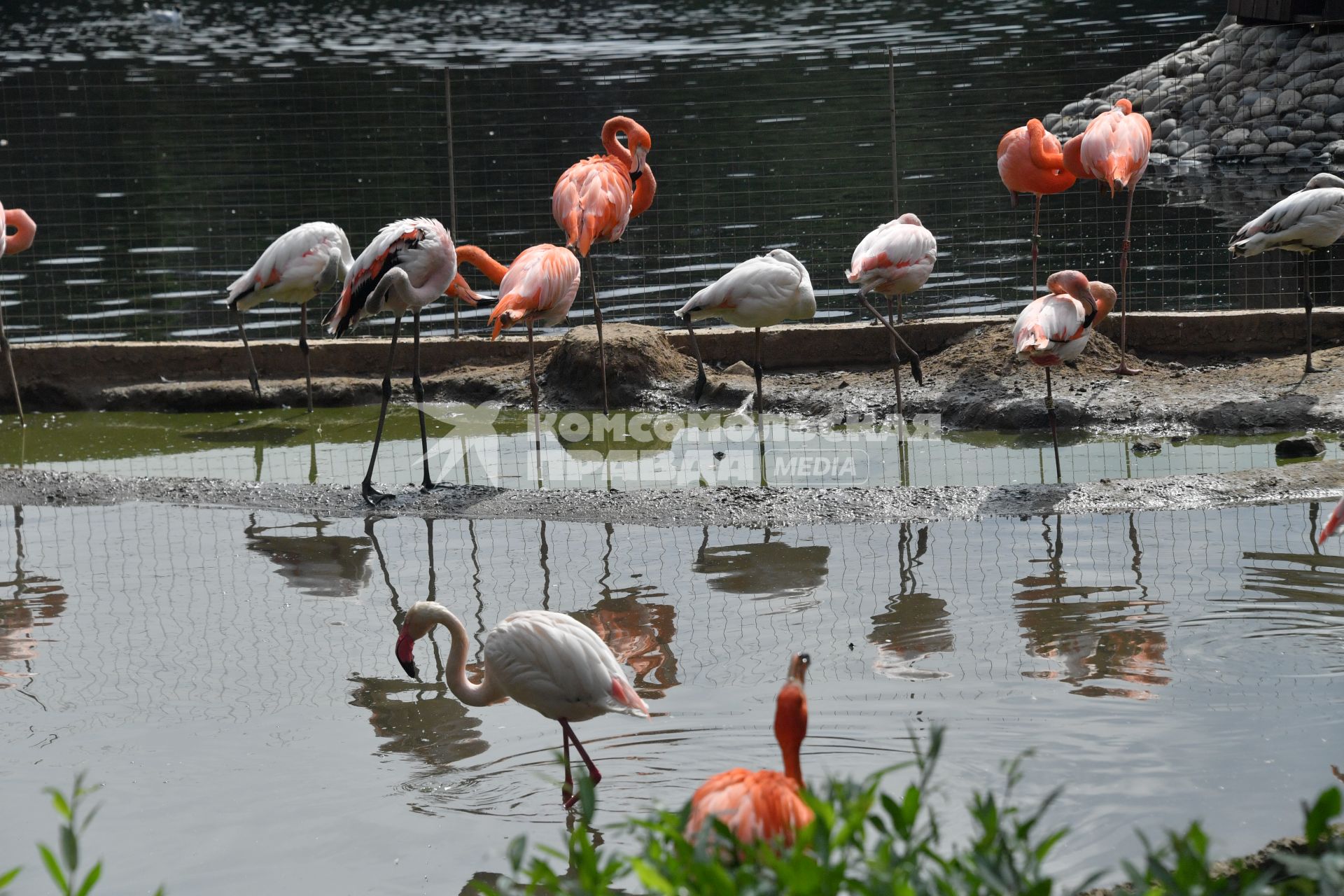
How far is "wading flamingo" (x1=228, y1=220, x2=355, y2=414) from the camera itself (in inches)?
347

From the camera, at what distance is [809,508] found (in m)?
6.57

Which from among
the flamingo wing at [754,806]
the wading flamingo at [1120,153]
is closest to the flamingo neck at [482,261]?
the wading flamingo at [1120,153]

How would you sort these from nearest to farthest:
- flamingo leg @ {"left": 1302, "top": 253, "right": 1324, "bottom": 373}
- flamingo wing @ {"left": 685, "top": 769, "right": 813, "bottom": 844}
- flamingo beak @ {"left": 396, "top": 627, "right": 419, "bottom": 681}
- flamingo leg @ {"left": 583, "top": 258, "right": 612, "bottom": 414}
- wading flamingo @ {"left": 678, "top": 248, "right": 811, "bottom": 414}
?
flamingo wing @ {"left": 685, "top": 769, "right": 813, "bottom": 844}
flamingo beak @ {"left": 396, "top": 627, "right": 419, "bottom": 681}
wading flamingo @ {"left": 678, "top": 248, "right": 811, "bottom": 414}
flamingo leg @ {"left": 1302, "top": 253, "right": 1324, "bottom": 373}
flamingo leg @ {"left": 583, "top": 258, "right": 612, "bottom": 414}

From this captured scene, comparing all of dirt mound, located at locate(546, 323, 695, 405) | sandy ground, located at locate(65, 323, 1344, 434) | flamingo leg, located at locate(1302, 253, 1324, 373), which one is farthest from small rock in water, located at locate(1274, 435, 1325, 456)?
dirt mound, located at locate(546, 323, 695, 405)

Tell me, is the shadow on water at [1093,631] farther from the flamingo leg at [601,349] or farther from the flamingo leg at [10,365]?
the flamingo leg at [10,365]

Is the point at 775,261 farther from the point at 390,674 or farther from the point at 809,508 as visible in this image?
the point at 390,674

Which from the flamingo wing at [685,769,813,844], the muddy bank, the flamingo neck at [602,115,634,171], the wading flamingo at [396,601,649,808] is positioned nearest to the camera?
the flamingo wing at [685,769,813,844]

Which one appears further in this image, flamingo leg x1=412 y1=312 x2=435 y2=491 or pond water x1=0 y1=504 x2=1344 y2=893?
flamingo leg x1=412 y1=312 x2=435 y2=491

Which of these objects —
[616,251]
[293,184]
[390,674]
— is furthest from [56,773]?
[293,184]

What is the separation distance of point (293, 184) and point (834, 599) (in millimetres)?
Answer: 13428

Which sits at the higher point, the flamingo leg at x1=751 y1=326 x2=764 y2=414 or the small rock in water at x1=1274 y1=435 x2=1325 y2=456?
the flamingo leg at x1=751 y1=326 x2=764 y2=414

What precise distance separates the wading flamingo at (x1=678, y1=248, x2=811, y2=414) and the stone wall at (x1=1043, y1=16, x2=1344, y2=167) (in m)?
9.84

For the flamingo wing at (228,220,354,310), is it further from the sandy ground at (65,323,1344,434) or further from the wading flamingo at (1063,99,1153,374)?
the wading flamingo at (1063,99,1153,374)

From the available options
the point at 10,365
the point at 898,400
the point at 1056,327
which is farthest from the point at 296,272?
the point at 1056,327
